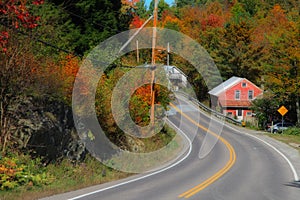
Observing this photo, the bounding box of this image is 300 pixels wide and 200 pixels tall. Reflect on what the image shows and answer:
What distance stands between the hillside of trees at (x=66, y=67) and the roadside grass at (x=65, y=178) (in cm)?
52

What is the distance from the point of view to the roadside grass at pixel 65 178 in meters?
14.6

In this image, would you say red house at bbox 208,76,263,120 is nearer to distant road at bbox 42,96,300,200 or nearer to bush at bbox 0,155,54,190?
distant road at bbox 42,96,300,200

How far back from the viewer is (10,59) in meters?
16.6

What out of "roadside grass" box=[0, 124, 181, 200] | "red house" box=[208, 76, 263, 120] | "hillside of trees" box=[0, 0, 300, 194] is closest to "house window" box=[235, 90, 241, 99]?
"red house" box=[208, 76, 263, 120]

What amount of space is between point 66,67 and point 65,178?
554 centimetres

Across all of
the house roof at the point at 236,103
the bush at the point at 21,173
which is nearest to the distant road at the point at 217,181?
the bush at the point at 21,173

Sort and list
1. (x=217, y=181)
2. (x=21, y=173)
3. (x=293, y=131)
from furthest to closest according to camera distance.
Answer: (x=293, y=131), (x=217, y=181), (x=21, y=173)

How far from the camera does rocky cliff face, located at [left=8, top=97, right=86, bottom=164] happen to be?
1817 cm

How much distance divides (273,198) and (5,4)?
1097cm

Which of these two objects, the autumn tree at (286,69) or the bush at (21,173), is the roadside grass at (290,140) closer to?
the autumn tree at (286,69)

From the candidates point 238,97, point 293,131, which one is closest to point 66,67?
point 293,131

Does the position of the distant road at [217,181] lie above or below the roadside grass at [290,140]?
below

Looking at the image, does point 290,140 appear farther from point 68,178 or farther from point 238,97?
point 238,97

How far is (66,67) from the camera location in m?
20.9
